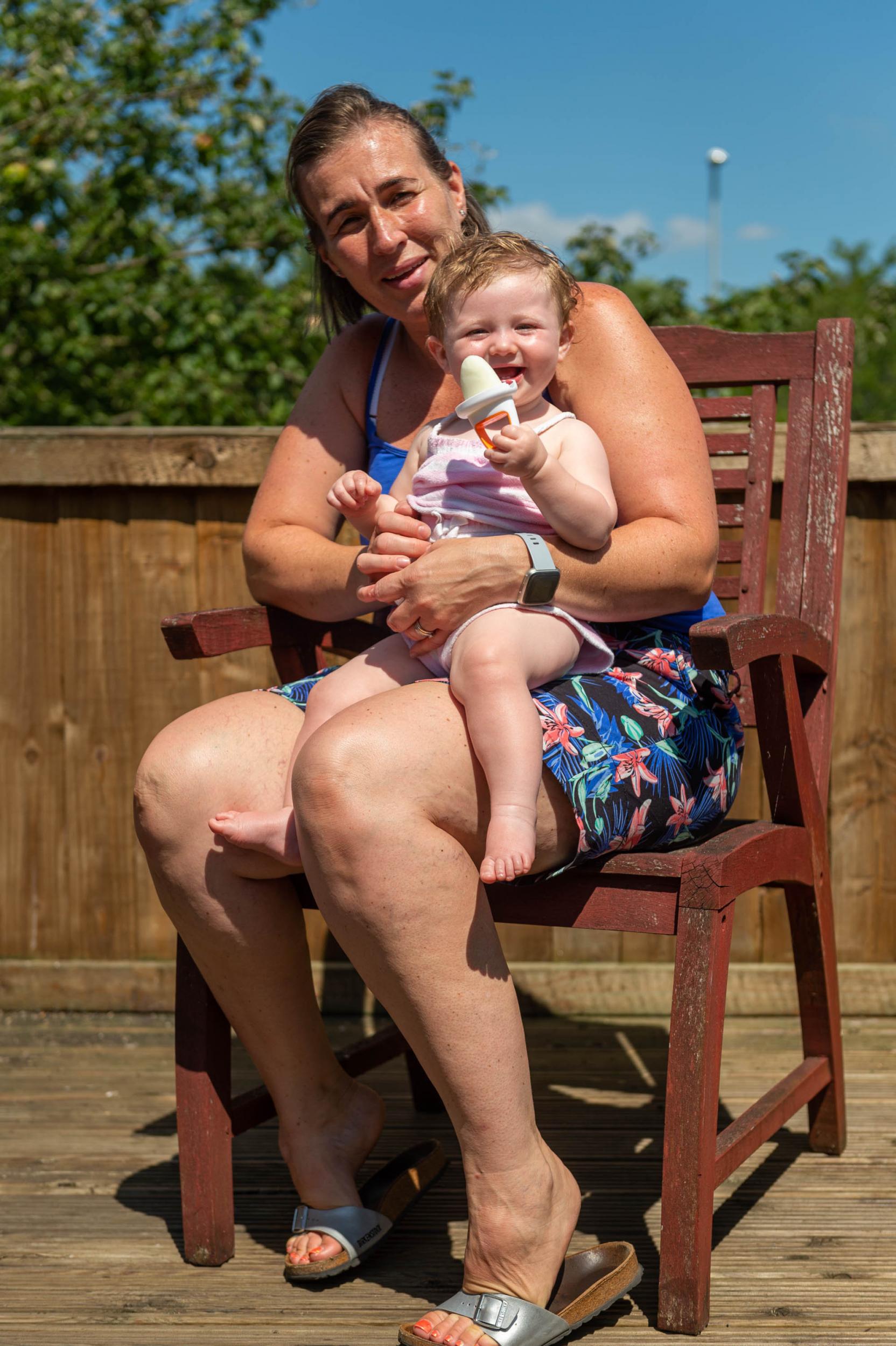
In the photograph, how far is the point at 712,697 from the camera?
1.70 m

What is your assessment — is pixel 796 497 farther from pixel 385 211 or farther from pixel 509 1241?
pixel 509 1241

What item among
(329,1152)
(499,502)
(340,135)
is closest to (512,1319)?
(329,1152)

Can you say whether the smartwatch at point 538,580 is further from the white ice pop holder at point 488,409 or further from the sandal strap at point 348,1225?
the sandal strap at point 348,1225

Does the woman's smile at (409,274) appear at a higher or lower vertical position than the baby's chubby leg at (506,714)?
higher

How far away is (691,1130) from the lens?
1.45 meters

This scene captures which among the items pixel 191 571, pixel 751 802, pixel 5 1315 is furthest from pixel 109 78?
pixel 5 1315

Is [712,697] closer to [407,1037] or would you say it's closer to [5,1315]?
[407,1037]

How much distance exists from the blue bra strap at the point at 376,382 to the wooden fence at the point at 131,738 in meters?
0.63

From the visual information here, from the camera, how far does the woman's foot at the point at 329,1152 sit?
5.23 ft

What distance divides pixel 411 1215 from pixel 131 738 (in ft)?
4.15

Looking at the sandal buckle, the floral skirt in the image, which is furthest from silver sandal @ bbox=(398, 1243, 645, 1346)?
the floral skirt

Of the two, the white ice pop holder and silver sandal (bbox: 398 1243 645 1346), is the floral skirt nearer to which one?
the white ice pop holder

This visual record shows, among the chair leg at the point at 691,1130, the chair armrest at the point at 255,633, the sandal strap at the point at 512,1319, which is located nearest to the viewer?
the sandal strap at the point at 512,1319

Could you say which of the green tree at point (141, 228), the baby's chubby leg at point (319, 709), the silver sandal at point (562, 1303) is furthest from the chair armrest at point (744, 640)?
the green tree at point (141, 228)
